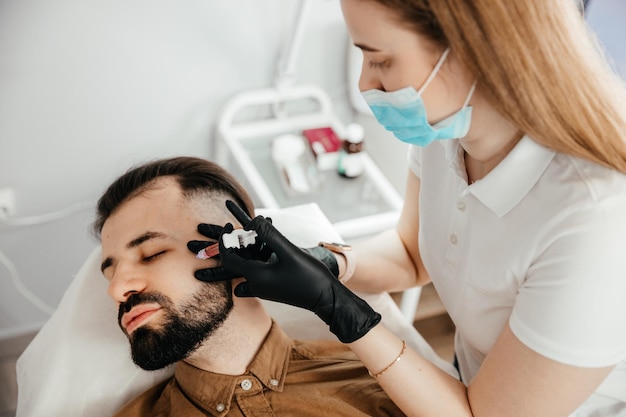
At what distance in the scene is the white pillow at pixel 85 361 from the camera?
1.31m

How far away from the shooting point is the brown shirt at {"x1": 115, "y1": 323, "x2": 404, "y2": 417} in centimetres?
121

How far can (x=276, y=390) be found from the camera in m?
1.25

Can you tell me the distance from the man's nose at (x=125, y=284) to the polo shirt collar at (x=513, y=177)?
23.8 inches

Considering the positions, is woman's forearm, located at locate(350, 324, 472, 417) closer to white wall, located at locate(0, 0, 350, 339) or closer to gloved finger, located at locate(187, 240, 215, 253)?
gloved finger, located at locate(187, 240, 215, 253)

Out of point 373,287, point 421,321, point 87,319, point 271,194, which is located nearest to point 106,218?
point 87,319

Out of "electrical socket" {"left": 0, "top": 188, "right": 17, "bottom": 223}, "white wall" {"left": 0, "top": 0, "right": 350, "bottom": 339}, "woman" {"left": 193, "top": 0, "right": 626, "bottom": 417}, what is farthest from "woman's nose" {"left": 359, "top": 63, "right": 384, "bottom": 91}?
"electrical socket" {"left": 0, "top": 188, "right": 17, "bottom": 223}

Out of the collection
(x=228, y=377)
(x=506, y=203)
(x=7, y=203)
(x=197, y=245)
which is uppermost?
(x=506, y=203)

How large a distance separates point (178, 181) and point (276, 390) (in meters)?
0.46

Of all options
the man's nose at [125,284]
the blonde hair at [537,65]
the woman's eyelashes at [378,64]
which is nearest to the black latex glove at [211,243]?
the man's nose at [125,284]

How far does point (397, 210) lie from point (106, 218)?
87 centimetres

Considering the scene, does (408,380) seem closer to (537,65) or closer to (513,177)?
(513,177)

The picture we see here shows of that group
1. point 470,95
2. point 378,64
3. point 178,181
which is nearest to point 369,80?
point 378,64

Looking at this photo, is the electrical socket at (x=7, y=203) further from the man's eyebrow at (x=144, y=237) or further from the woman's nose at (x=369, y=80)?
the woman's nose at (x=369, y=80)

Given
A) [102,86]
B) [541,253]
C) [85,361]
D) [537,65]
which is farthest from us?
[102,86]
